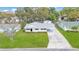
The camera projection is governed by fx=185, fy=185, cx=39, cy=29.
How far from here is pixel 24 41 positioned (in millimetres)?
2230

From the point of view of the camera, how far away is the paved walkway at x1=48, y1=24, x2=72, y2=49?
2236mm

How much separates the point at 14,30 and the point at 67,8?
0.69 m

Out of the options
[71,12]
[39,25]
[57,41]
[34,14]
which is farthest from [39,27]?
[71,12]

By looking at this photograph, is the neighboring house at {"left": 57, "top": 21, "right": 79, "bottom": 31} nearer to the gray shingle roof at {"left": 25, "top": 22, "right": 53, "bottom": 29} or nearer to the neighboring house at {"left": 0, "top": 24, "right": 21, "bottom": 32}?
the gray shingle roof at {"left": 25, "top": 22, "right": 53, "bottom": 29}

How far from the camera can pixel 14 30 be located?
2.24 meters

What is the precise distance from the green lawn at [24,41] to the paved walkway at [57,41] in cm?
7

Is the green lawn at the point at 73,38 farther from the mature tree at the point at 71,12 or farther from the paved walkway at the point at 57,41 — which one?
the mature tree at the point at 71,12

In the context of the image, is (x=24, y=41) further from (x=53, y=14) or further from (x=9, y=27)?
(x=53, y=14)

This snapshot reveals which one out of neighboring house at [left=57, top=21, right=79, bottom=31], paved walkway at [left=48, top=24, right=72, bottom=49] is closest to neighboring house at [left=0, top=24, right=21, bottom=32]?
paved walkway at [left=48, top=24, right=72, bottom=49]

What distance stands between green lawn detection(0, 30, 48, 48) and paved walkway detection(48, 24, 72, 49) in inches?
2.8
